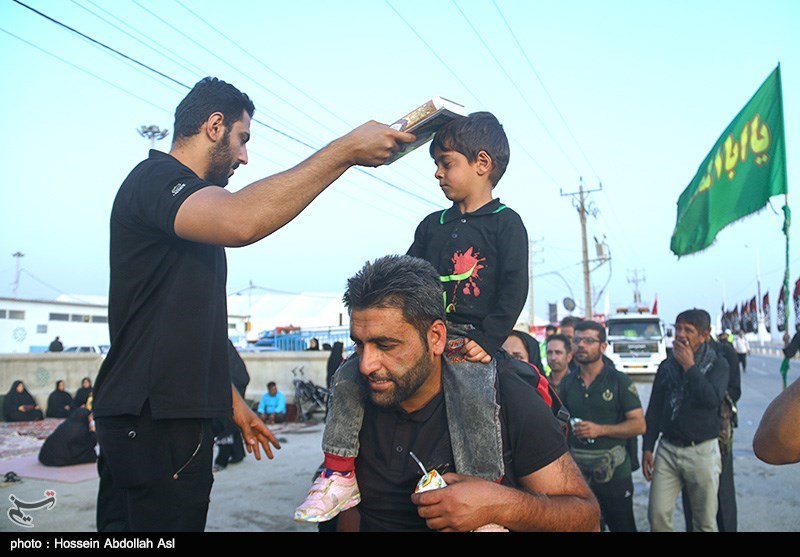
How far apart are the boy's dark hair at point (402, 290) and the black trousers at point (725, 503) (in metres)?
4.31

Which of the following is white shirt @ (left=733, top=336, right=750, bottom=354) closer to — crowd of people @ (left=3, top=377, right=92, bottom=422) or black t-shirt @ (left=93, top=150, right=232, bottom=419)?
crowd of people @ (left=3, top=377, right=92, bottom=422)

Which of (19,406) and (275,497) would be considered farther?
(19,406)

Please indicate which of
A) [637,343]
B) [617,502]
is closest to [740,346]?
[637,343]

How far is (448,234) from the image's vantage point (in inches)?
118

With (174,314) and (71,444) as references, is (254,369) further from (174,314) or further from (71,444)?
(174,314)

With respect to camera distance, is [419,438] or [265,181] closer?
[265,181]

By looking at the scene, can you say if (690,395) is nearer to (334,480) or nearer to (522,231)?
(522,231)

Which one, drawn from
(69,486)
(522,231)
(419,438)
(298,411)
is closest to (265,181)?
(419,438)

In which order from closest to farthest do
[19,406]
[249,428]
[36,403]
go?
[249,428], [19,406], [36,403]

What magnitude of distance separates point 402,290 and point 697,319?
4079 millimetres

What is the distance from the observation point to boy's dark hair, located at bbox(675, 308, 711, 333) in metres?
5.38

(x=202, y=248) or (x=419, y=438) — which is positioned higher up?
(x=202, y=248)

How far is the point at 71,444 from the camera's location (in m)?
9.41

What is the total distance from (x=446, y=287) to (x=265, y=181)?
3.77ft
